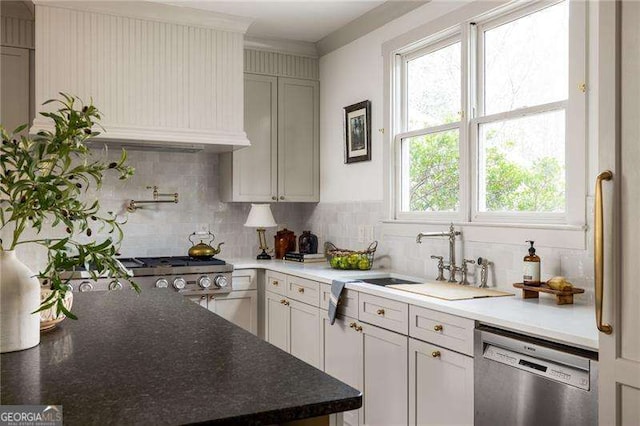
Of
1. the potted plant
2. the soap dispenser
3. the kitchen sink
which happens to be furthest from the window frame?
the potted plant

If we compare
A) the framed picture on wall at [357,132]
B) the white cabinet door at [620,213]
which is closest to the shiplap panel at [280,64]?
the framed picture on wall at [357,132]

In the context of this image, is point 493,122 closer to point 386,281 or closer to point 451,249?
point 451,249

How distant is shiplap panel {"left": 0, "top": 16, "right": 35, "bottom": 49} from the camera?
4.02 m

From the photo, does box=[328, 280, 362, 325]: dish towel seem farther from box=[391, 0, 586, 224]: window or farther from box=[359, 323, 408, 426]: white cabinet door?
box=[391, 0, 586, 224]: window

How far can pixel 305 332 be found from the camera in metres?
3.80

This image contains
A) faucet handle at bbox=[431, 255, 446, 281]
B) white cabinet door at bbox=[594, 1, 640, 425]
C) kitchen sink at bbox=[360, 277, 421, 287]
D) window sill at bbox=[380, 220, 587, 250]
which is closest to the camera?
white cabinet door at bbox=[594, 1, 640, 425]

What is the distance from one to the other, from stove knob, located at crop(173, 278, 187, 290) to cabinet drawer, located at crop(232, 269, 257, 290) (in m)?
0.41

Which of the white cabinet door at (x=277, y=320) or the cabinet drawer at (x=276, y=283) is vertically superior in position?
the cabinet drawer at (x=276, y=283)

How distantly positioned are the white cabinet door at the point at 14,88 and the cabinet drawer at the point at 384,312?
2.82 metres

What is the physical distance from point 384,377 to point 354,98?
235 cm

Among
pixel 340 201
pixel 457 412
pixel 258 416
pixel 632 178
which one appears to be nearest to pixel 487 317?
pixel 457 412

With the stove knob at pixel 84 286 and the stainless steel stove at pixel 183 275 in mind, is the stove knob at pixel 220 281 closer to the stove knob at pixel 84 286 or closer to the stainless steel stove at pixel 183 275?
the stainless steel stove at pixel 183 275

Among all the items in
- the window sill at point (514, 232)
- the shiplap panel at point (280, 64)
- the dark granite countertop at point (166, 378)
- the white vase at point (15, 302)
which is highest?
the shiplap panel at point (280, 64)

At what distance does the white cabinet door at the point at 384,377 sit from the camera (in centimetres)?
279
